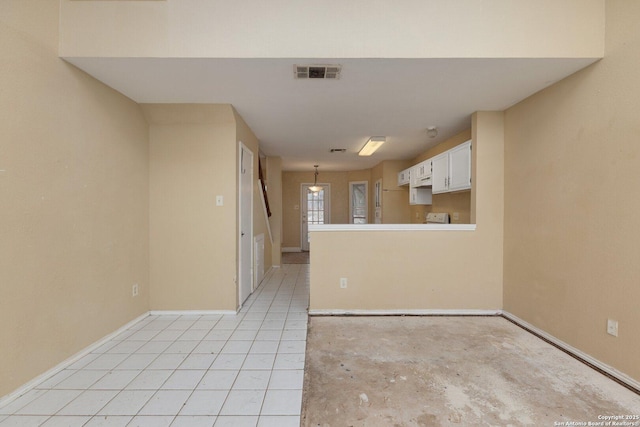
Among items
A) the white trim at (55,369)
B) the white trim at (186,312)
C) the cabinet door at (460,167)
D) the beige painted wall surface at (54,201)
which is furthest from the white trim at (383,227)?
the white trim at (55,369)

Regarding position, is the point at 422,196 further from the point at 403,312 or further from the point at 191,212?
the point at 191,212

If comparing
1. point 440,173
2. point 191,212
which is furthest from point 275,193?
point 440,173

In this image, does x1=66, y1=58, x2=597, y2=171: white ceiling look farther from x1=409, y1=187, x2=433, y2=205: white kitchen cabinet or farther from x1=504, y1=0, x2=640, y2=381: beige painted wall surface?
x1=409, y1=187, x2=433, y2=205: white kitchen cabinet

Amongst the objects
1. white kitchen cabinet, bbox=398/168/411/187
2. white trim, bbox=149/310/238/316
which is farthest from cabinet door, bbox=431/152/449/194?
white trim, bbox=149/310/238/316

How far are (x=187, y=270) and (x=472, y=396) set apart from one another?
112 inches

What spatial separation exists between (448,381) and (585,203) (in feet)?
5.67

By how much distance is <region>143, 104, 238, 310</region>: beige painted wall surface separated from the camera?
3074 millimetres

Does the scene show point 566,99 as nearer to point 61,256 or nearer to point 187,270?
point 187,270

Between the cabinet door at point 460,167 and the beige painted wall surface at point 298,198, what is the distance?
455 centimetres

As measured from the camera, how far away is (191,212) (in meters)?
3.08

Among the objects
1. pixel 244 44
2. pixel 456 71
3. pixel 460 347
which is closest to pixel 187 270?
pixel 244 44

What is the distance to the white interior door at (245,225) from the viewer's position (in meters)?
3.34

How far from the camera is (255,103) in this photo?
288 cm

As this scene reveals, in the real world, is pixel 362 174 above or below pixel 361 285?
above
